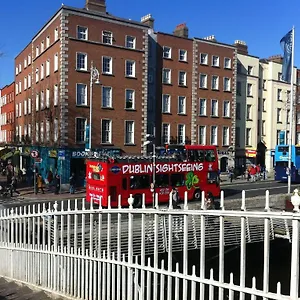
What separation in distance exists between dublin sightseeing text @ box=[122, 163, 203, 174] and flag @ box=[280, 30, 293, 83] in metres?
8.25

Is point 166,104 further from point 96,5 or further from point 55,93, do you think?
point 96,5

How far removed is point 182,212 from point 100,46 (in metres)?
34.3

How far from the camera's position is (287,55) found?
27.3m

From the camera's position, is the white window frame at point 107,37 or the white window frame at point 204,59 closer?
the white window frame at point 107,37

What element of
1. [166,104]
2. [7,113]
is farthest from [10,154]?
[7,113]

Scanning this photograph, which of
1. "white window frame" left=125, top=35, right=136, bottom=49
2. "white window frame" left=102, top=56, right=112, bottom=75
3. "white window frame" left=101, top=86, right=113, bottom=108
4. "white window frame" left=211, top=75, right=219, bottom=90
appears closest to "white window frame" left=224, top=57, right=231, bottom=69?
"white window frame" left=211, top=75, right=219, bottom=90

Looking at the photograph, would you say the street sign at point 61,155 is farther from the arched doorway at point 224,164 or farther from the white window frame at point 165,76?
the arched doorway at point 224,164

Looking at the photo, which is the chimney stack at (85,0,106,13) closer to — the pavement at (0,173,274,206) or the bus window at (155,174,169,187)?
the pavement at (0,173,274,206)

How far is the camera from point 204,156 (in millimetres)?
27344

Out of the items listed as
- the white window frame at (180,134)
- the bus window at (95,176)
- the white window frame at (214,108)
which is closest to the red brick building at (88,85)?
the white window frame at (180,134)

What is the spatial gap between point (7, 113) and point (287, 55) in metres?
51.0

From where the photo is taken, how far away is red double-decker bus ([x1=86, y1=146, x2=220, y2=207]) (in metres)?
23.4

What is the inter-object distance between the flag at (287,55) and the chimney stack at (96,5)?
62.5 feet

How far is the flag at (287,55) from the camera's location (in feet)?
88.5
